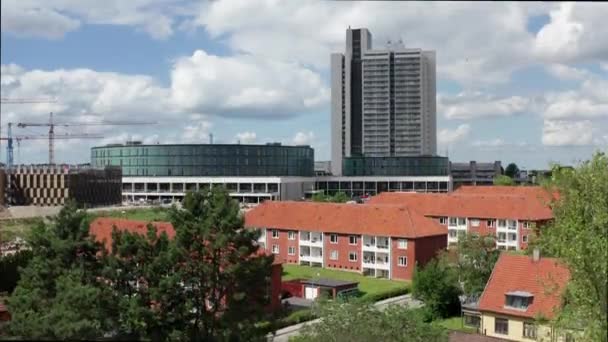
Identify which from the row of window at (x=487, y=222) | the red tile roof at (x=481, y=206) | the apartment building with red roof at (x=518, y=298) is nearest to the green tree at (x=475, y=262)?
the apartment building with red roof at (x=518, y=298)

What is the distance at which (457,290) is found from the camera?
37.2m

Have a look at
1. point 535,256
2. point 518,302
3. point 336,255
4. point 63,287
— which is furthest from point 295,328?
point 336,255

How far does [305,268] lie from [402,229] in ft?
27.5

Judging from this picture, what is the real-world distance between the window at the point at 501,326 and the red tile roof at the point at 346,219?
18.8 m

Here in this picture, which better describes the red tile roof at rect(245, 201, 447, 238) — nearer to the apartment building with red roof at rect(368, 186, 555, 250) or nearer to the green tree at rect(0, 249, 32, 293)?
the apartment building with red roof at rect(368, 186, 555, 250)

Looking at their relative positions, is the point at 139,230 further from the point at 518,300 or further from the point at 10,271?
the point at 518,300

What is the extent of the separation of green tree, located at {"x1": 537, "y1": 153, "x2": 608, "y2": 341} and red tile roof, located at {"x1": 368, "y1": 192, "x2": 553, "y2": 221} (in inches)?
1492

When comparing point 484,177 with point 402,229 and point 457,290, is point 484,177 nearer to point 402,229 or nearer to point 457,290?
point 402,229

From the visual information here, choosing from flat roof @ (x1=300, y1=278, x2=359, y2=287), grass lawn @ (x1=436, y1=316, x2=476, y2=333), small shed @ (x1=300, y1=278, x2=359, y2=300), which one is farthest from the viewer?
flat roof @ (x1=300, y1=278, x2=359, y2=287)

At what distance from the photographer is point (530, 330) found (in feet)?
99.4

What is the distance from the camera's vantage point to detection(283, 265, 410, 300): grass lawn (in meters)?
45.6

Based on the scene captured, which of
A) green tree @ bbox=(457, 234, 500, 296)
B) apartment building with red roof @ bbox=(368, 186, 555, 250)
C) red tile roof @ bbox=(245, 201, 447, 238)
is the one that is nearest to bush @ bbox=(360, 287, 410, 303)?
green tree @ bbox=(457, 234, 500, 296)

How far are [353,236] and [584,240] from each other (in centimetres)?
3225

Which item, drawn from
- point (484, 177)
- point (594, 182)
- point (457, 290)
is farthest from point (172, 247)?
point (484, 177)
